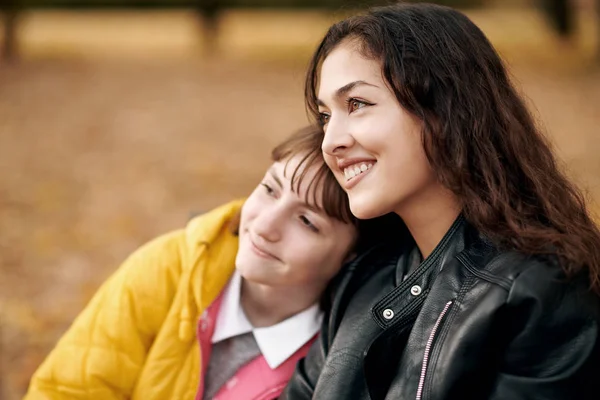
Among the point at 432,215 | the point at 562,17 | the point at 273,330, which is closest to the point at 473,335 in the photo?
the point at 432,215

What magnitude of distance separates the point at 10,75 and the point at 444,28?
10303mm

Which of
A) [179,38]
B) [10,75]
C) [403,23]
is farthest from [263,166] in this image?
[179,38]

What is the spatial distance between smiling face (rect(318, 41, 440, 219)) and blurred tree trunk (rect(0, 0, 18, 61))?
11408 millimetres

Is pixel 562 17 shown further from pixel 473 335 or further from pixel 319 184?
pixel 473 335

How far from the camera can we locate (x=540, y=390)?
5.71 feet

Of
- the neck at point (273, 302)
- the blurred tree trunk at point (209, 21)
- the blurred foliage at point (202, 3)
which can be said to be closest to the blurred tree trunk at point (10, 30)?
the blurred foliage at point (202, 3)

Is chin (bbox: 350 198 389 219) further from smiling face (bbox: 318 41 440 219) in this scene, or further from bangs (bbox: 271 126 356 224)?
bangs (bbox: 271 126 356 224)

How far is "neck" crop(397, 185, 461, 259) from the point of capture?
2143mm

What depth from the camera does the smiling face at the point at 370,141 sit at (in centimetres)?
207

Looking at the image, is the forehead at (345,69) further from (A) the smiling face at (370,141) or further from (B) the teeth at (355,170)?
(B) the teeth at (355,170)

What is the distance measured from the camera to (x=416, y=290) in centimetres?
206

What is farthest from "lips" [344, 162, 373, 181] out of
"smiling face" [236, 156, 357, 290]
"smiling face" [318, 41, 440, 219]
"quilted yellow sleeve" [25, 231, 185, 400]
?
"quilted yellow sleeve" [25, 231, 185, 400]

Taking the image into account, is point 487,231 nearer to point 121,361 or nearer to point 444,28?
point 444,28

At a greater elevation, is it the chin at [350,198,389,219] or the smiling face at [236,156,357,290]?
the chin at [350,198,389,219]
